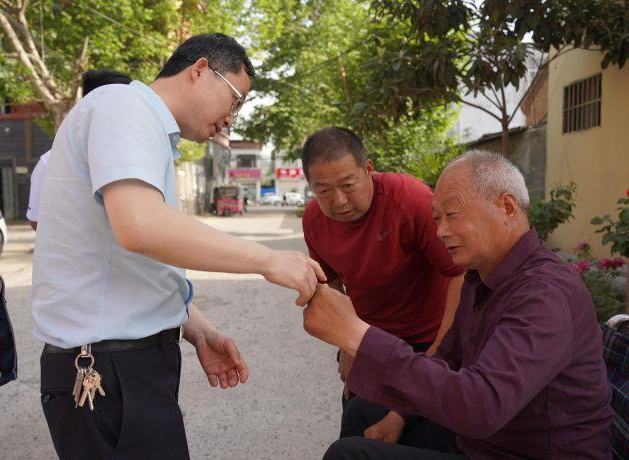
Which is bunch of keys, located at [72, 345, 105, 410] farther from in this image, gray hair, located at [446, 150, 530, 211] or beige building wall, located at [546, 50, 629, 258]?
beige building wall, located at [546, 50, 629, 258]

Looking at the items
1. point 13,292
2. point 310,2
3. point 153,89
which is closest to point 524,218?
point 153,89

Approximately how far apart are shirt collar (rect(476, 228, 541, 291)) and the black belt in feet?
3.04

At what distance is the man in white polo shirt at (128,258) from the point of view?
4.71 ft

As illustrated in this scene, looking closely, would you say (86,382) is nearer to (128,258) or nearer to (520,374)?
(128,258)

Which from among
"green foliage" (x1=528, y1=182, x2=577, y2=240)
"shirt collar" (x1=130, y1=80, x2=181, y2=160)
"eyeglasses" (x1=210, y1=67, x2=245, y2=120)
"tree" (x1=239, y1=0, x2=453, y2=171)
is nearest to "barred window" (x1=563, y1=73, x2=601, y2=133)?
"green foliage" (x1=528, y1=182, x2=577, y2=240)

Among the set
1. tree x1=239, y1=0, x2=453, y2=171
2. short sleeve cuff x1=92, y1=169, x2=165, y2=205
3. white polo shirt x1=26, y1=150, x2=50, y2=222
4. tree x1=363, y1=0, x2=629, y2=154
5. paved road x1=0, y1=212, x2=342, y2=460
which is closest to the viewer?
short sleeve cuff x1=92, y1=169, x2=165, y2=205

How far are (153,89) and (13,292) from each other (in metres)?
7.56

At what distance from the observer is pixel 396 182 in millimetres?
2807

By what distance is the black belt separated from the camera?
1.64 meters

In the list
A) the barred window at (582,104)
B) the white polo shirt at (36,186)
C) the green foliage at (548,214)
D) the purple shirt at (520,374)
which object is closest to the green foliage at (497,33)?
the green foliage at (548,214)

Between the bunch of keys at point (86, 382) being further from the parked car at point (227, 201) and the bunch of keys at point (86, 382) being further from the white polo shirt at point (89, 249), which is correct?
the parked car at point (227, 201)

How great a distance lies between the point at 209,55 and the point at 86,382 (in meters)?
0.94

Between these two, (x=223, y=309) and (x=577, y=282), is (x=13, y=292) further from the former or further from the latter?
(x=577, y=282)

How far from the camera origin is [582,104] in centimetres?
934
